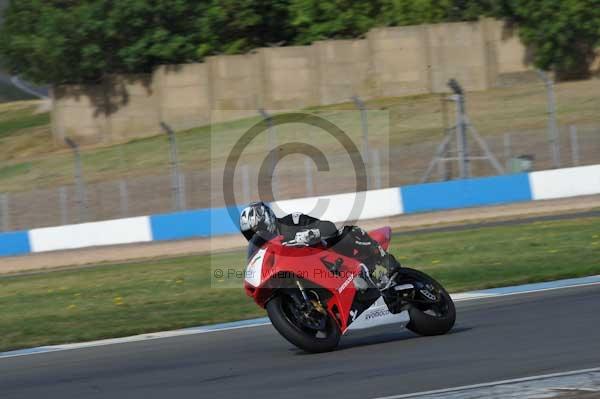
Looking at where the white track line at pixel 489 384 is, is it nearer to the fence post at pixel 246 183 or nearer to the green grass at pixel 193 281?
the green grass at pixel 193 281

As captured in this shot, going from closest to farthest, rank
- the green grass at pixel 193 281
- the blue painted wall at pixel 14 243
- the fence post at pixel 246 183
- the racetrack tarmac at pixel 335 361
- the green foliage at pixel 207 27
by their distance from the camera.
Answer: the racetrack tarmac at pixel 335 361
the green grass at pixel 193 281
the blue painted wall at pixel 14 243
the fence post at pixel 246 183
the green foliage at pixel 207 27

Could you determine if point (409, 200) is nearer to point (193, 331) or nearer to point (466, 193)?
point (466, 193)

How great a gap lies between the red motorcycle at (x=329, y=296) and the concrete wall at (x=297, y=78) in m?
29.1

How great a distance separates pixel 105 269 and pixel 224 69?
19744 mm

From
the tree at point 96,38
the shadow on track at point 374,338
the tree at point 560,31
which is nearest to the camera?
the shadow on track at point 374,338

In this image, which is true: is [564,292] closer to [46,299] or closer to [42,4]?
[46,299]

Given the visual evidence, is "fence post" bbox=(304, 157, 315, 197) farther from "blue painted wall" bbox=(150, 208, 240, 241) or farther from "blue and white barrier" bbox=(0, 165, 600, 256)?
"blue painted wall" bbox=(150, 208, 240, 241)

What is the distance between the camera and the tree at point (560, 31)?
118ft

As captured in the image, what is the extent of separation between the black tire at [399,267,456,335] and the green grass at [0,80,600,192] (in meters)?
21.5

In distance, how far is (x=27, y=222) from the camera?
27.8 meters

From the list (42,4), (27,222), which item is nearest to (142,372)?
(27,222)

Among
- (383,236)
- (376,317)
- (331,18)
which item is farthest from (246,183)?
(376,317)

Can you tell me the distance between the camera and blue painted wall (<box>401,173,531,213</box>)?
22172mm

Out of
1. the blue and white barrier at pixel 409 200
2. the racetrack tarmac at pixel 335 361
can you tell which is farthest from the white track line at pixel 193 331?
the blue and white barrier at pixel 409 200
